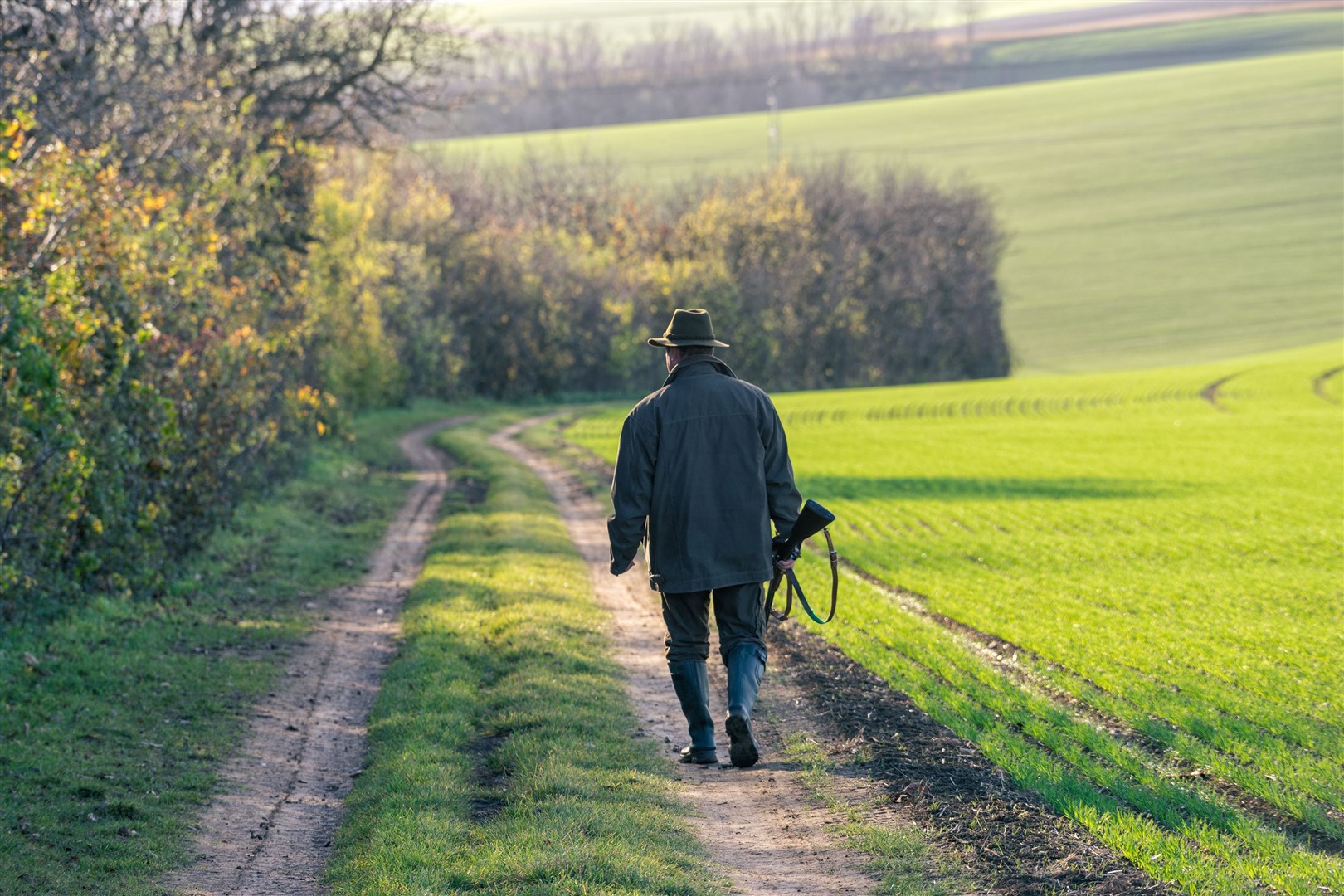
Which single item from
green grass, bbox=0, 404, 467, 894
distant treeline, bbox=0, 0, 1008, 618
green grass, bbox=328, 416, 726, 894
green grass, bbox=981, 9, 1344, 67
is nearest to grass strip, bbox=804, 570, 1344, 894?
green grass, bbox=328, 416, 726, 894

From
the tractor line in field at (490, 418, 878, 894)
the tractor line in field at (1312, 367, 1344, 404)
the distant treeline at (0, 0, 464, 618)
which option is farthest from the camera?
the tractor line in field at (1312, 367, 1344, 404)

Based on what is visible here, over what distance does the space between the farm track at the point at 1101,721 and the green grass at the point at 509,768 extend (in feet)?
10.5

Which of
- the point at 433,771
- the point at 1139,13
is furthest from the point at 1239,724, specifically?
the point at 1139,13

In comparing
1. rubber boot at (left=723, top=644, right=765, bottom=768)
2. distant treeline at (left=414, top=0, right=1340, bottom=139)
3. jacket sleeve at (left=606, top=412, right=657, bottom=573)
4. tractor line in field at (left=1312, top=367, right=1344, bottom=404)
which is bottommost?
tractor line in field at (left=1312, top=367, right=1344, bottom=404)

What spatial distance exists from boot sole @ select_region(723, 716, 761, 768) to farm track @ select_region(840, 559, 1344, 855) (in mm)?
2215

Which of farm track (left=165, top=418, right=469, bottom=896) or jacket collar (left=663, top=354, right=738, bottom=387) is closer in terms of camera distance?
farm track (left=165, top=418, right=469, bottom=896)

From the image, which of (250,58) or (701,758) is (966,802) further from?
(250,58)

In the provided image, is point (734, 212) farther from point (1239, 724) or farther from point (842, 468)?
point (1239, 724)

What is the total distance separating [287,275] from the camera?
2722 centimetres

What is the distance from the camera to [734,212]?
72188 millimetres

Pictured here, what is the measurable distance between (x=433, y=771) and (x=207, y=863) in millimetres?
1478

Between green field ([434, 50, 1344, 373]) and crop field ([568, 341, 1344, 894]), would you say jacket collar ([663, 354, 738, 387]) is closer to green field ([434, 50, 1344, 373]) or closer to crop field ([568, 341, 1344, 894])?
crop field ([568, 341, 1344, 894])

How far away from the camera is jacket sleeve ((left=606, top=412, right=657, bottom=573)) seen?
8008mm

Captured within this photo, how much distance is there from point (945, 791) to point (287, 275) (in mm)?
22613
